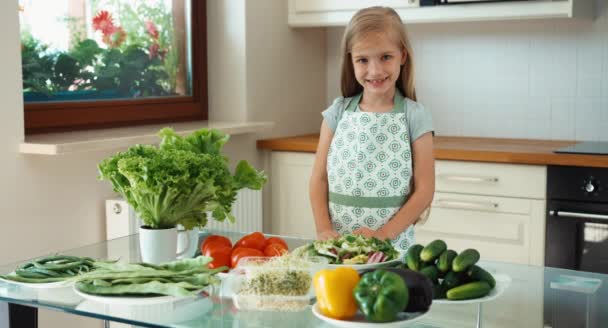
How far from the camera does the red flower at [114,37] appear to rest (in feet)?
10.3

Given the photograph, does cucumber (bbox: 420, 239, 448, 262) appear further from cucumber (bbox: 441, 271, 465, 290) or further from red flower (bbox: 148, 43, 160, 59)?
red flower (bbox: 148, 43, 160, 59)

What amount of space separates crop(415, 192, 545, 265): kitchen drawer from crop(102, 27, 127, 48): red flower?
1358 millimetres

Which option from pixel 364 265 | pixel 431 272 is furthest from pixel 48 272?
pixel 431 272

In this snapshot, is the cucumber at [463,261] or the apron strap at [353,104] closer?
the cucumber at [463,261]

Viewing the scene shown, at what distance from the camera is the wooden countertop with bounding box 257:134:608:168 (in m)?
2.95

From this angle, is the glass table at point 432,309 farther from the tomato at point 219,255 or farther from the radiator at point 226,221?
the radiator at point 226,221

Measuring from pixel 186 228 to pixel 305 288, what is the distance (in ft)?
1.49

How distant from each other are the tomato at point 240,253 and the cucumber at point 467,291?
0.41m

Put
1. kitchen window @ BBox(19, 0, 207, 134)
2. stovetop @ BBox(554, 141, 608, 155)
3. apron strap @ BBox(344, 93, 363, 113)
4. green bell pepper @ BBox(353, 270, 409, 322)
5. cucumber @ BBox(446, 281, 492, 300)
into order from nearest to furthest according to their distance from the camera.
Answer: green bell pepper @ BBox(353, 270, 409, 322) → cucumber @ BBox(446, 281, 492, 300) → apron strap @ BBox(344, 93, 363, 113) → kitchen window @ BBox(19, 0, 207, 134) → stovetop @ BBox(554, 141, 608, 155)

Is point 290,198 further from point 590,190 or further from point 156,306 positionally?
point 156,306

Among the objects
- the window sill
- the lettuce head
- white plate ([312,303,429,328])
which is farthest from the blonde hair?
white plate ([312,303,429,328])

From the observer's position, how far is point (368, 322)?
1.30 m

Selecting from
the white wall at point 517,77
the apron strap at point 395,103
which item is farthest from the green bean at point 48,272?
the white wall at point 517,77

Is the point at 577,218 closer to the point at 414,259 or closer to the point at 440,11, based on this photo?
the point at 440,11
